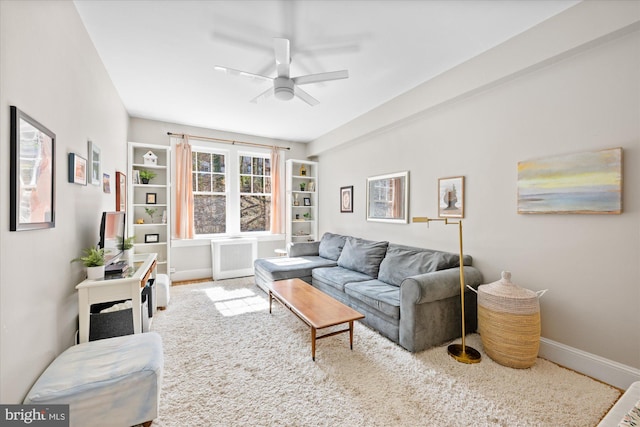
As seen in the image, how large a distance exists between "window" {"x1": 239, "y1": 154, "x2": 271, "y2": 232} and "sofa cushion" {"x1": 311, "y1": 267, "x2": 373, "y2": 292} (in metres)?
2.27

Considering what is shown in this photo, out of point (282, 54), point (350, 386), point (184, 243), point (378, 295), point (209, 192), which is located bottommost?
point (350, 386)

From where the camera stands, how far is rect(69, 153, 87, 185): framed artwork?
1979mm

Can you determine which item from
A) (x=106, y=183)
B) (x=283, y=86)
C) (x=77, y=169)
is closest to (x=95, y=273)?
(x=77, y=169)

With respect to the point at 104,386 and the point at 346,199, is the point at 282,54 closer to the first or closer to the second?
the point at 104,386

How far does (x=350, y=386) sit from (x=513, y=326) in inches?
54.7

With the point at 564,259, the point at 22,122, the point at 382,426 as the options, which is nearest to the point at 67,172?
the point at 22,122

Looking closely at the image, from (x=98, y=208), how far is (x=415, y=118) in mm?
3834

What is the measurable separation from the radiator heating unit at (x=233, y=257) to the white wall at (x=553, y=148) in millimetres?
3229

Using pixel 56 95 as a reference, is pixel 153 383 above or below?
below

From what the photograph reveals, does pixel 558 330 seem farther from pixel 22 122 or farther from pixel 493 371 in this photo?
pixel 22 122

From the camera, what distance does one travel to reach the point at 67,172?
1.95 metres

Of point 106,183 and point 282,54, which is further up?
point 282,54

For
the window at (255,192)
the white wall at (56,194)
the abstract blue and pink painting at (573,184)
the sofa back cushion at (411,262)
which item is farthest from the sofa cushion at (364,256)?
the white wall at (56,194)

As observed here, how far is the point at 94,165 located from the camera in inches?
100
